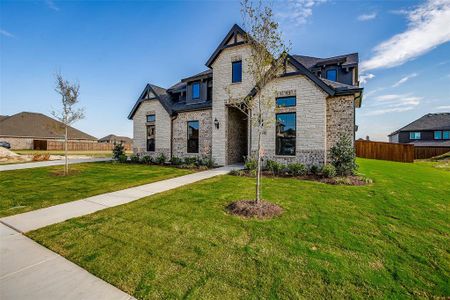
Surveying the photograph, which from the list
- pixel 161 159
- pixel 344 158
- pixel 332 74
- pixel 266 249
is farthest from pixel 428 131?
pixel 266 249

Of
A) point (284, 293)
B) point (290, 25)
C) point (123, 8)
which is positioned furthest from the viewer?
point (123, 8)

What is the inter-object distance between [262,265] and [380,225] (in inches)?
127

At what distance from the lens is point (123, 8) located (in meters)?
11.0

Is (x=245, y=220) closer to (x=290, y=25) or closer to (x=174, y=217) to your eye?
(x=174, y=217)

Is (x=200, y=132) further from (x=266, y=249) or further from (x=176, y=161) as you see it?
(x=266, y=249)

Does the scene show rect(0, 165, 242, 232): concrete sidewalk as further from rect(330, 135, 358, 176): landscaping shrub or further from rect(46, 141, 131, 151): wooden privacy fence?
rect(46, 141, 131, 151): wooden privacy fence

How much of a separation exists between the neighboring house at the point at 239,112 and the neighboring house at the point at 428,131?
Result: 2902 cm

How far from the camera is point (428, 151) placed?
28234 mm

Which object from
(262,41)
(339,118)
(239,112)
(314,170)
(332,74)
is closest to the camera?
(262,41)

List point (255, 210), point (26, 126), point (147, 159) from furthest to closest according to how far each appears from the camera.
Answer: point (26, 126) < point (147, 159) < point (255, 210)

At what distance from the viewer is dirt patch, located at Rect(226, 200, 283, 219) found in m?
4.70

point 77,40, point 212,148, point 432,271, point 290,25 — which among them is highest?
point 77,40

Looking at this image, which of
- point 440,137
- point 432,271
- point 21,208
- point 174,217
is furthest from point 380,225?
point 440,137

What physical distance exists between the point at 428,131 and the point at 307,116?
36.6 meters
